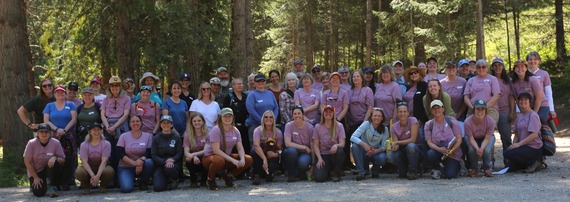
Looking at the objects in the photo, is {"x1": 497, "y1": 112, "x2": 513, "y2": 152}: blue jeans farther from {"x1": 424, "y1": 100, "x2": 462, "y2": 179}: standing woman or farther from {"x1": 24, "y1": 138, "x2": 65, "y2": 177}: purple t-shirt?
{"x1": 24, "y1": 138, "x2": 65, "y2": 177}: purple t-shirt

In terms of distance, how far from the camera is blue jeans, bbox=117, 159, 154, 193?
823 cm

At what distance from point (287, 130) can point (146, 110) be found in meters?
2.20

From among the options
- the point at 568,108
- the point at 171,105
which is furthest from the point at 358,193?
the point at 568,108

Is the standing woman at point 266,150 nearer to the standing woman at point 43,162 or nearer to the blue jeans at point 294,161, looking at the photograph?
the blue jeans at point 294,161

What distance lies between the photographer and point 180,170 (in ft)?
29.0

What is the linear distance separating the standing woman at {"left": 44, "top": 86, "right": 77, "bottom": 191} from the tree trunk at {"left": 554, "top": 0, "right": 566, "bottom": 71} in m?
21.7

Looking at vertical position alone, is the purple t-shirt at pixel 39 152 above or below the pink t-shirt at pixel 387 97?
below

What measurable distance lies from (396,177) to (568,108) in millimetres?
14830

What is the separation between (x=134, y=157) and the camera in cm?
839

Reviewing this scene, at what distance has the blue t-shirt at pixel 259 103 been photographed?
9.31 m

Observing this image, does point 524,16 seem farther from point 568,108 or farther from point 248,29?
point 248,29

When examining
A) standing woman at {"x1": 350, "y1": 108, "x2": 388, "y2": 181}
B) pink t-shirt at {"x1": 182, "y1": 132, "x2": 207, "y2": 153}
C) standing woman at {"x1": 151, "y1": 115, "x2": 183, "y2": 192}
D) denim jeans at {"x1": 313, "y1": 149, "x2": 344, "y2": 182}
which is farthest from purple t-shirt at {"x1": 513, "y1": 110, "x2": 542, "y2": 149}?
standing woman at {"x1": 151, "y1": 115, "x2": 183, "y2": 192}

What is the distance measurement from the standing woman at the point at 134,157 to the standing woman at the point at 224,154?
2.81ft

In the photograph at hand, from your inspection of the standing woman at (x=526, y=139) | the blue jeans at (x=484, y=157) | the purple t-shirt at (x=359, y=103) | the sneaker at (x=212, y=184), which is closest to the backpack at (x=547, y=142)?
the standing woman at (x=526, y=139)
